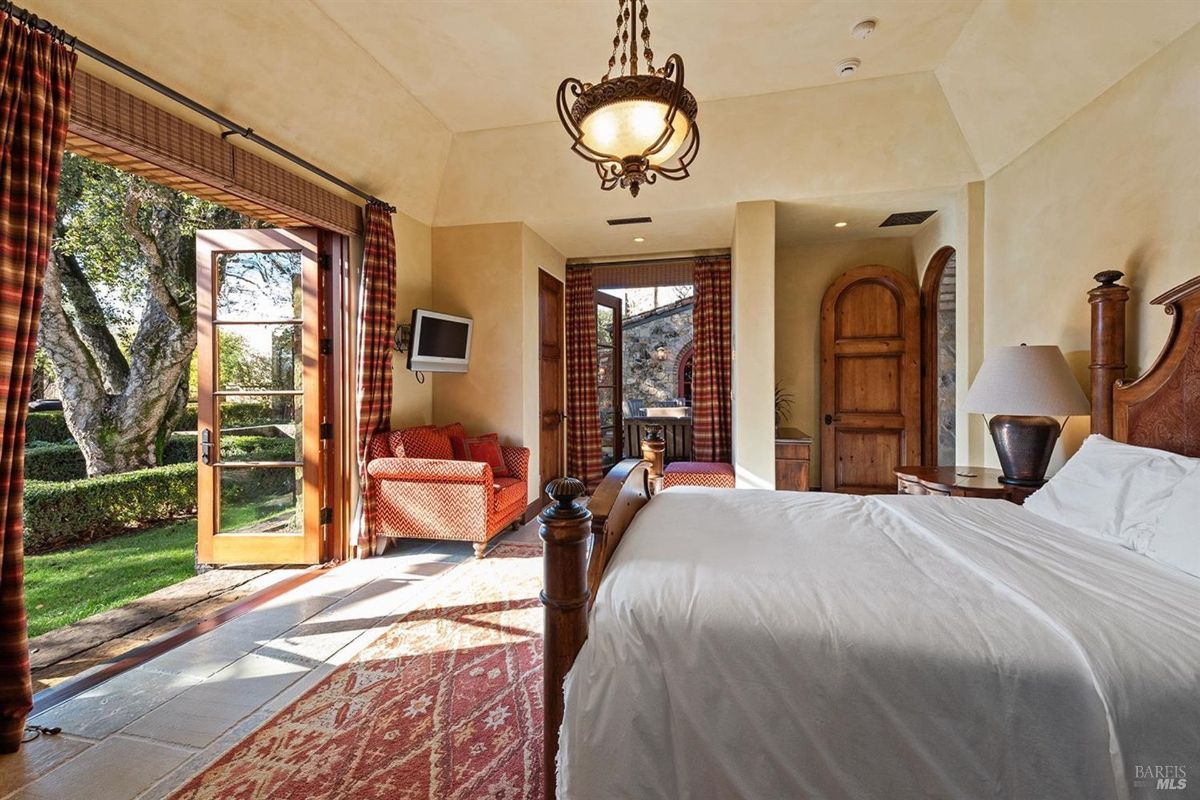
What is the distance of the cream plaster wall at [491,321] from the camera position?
13.8ft

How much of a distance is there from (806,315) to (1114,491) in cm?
340

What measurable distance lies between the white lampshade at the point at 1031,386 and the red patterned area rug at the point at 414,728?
8.34ft

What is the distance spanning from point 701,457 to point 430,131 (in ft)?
12.5

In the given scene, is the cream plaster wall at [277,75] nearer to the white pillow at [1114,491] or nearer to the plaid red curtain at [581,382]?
the plaid red curtain at [581,382]

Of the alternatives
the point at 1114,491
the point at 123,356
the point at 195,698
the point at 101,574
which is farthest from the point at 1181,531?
the point at 123,356

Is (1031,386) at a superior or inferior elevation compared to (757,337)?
inferior

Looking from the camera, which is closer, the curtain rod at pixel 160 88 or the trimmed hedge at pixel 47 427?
the curtain rod at pixel 160 88

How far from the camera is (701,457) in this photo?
5102mm

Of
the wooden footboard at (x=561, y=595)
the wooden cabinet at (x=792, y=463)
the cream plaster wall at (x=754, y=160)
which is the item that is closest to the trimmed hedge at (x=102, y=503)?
the cream plaster wall at (x=754, y=160)

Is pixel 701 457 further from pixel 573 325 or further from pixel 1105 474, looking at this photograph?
pixel 1105 474

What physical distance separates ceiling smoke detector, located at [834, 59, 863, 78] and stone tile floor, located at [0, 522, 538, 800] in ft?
13.5

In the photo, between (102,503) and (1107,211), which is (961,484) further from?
(102,503)

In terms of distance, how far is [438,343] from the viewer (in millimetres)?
3924

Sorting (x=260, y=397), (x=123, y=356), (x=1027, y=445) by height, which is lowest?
(x=1027, y=445)
